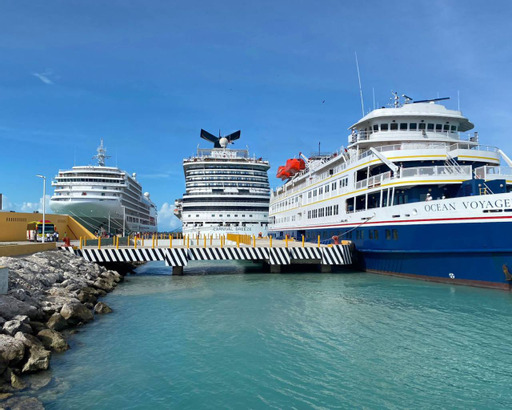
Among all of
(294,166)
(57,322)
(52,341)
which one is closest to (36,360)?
(52,341)

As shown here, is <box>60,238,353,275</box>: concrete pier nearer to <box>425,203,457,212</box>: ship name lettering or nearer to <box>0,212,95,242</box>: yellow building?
<box>425,203,457,212</box>: ship name lettering

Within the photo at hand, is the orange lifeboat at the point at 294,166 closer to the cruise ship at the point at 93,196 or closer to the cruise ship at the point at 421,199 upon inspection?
the cruise ship at the point at 421,199

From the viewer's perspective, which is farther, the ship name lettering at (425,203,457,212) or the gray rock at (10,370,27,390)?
the ship name lettering at (425,203,457,212)

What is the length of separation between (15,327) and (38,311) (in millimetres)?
2659

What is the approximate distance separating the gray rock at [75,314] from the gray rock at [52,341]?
7.89 ft

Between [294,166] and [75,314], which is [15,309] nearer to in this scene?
[75,314]

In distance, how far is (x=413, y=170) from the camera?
2397 cm

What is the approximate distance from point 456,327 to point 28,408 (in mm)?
13379

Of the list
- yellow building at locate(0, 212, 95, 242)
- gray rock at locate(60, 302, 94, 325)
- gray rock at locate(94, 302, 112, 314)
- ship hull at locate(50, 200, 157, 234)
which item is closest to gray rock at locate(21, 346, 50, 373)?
gray rock at locate(60, 302, 94, 325)

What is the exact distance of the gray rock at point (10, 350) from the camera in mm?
9448

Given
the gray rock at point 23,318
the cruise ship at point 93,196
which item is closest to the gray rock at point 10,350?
the gray rock at point 23,318

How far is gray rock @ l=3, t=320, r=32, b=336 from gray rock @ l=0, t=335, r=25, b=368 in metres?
0.68

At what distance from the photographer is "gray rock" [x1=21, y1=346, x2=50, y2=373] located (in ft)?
32.5

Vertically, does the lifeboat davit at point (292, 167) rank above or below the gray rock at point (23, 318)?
above
